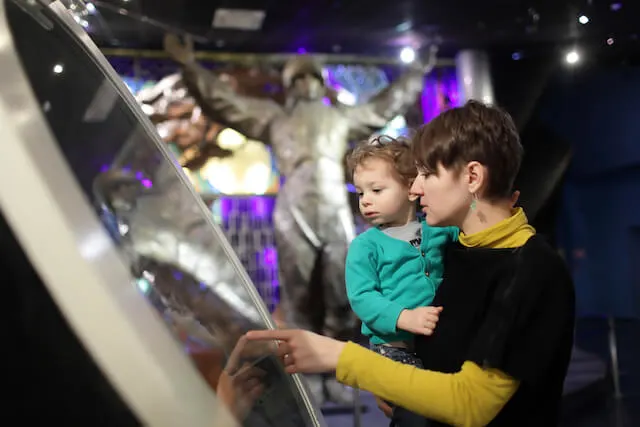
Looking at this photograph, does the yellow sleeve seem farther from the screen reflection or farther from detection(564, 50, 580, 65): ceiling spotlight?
detection(564, 50, 580, 65): ceiling spotlight

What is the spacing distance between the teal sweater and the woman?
18 cm

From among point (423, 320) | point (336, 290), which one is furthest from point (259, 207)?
point (423, 320)

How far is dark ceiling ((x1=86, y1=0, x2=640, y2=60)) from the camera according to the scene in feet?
10.3

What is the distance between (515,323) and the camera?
1.98 feet

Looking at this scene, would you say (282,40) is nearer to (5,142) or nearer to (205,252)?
(205,252)

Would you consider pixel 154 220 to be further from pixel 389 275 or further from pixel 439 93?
pixel 439 93

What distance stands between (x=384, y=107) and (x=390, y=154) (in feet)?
7.40

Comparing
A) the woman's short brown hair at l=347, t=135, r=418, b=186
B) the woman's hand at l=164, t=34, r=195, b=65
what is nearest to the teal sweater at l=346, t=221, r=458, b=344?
the woman's short brown hair at l=347, t=135, r=418, b=186

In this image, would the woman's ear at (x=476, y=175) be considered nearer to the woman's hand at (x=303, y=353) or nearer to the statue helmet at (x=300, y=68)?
the woman's hand at (x=303, y=353)

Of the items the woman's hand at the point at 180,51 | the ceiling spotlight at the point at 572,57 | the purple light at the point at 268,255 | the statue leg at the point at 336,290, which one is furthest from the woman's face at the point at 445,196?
the ceiling spotlight at the point at 572,57

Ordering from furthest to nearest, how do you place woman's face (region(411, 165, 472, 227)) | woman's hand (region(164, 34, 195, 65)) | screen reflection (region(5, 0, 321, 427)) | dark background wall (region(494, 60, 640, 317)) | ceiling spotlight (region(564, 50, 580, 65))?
dark background wall (region(494, 60, 640, 317))
ceiling spotlight (region(564, 50, 580, 65))
woman's hand (region(164, 34, 195, 65))
woman's face (region(411, 165, 472, 227))
screen reflection (region(5, 0, 321, 427))

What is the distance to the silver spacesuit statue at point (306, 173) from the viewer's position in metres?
A: 2.90

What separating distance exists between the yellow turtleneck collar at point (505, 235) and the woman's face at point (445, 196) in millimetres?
37

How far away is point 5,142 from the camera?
323 mm
